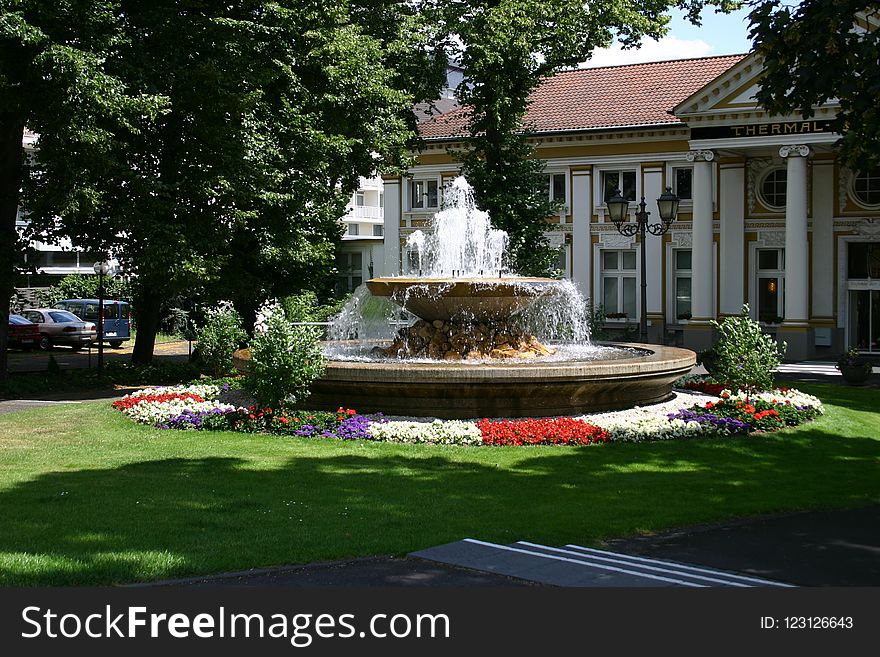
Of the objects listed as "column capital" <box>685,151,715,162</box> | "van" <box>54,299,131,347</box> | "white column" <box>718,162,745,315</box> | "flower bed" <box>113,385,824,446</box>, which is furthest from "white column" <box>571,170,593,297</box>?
"flower bed" <box>113,385,824,446</box>

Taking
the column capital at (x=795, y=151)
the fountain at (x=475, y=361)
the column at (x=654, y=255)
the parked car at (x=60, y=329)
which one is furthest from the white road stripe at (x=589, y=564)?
the parked car at (x=60, y=329)

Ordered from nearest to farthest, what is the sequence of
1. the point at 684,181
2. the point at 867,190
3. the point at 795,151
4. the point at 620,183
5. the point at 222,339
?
the point at 222,339
the point at 795,151
the point at 867,190
the point at 684,181
the point at 620,183

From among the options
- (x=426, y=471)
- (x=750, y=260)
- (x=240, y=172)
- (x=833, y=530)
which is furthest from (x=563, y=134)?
(x=833, y=530)

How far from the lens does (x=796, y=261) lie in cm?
3638

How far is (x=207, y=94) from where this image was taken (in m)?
23.3

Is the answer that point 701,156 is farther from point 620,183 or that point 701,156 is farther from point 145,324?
point 145,324

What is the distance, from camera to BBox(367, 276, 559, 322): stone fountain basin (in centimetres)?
1797

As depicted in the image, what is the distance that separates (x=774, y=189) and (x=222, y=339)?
980 inches

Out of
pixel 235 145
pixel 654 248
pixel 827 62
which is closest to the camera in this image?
pixel 827 62

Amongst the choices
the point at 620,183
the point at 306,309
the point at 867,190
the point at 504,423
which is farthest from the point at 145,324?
the point at 867,190

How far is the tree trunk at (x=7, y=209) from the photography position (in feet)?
74.8

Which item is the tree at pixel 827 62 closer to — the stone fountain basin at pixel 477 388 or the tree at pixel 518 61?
the stone fountain basin at pixel 477 388

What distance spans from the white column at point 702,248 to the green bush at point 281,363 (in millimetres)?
25218

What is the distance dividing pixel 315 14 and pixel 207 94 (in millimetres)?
4879
